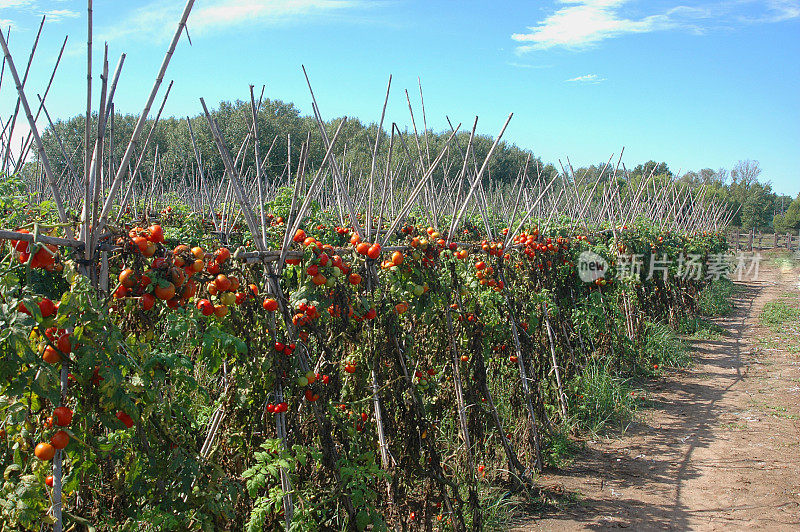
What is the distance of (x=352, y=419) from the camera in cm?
243

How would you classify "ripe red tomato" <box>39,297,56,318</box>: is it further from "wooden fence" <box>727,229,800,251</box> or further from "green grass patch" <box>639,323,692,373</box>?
"wooden fence" <box>727,229,800,251</box>

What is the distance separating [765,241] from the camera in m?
33.6

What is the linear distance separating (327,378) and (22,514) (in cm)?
102

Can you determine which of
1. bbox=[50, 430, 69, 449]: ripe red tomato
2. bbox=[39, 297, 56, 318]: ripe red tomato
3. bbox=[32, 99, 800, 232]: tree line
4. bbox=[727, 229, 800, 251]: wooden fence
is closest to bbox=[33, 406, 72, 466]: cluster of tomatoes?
bbox=[50, 430, 69, 449]: ripe red tomato

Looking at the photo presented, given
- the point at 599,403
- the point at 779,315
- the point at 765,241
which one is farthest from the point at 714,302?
the point at 765,241

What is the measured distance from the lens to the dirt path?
320 centimetres

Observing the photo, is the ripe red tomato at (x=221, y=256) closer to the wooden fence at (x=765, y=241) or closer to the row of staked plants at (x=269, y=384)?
the row of staked plants at (x=269, y=384)

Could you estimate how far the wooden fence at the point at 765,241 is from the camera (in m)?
26.9

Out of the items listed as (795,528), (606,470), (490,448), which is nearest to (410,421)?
(490,448)

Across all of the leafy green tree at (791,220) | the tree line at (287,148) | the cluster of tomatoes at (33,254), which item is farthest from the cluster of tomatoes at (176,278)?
the leafy green tree at (791,220)

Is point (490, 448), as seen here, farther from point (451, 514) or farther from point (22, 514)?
point (22, 514)

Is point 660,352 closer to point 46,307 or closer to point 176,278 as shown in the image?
point 176,278

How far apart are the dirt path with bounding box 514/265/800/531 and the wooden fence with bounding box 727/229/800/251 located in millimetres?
23112

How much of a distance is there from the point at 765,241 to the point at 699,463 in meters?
35.8
